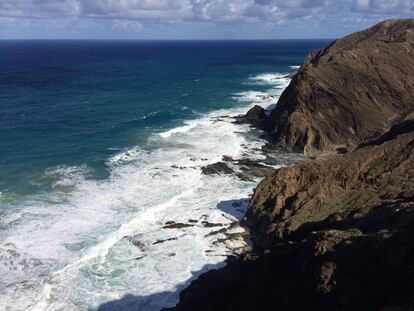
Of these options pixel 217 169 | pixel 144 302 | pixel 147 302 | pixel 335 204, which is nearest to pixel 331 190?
pixel 335 204

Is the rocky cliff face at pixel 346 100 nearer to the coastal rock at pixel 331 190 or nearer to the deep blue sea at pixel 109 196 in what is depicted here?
the deep blue sea at pixel 109 196

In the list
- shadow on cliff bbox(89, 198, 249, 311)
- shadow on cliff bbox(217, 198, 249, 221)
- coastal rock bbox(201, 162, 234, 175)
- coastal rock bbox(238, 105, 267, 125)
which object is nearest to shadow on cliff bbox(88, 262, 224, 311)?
shadow on cliff bbox(89, 198, 249, 311)

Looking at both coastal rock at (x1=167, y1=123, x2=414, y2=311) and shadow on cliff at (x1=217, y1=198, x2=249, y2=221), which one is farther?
shadow on cliff at (x1=217, y1=198, x2=249, y2=221)

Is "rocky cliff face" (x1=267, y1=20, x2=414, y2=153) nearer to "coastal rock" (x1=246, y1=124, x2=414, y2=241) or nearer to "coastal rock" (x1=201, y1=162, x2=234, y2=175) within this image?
"coastal rock" (x1=201, y1=162, x2=234, y2=175)

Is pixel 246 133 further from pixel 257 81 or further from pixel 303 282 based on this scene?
pixel 257 81

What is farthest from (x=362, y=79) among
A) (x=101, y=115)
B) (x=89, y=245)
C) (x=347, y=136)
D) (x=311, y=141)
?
(x=89, y=245)

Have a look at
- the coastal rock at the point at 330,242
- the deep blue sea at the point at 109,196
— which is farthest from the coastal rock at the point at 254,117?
the coastal rock at the point at 330,242

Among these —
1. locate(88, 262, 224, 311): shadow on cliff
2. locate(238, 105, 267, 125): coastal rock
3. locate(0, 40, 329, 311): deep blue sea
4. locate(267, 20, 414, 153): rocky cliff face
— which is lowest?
locate(88, 262, 224, 311): shadow on cliff
